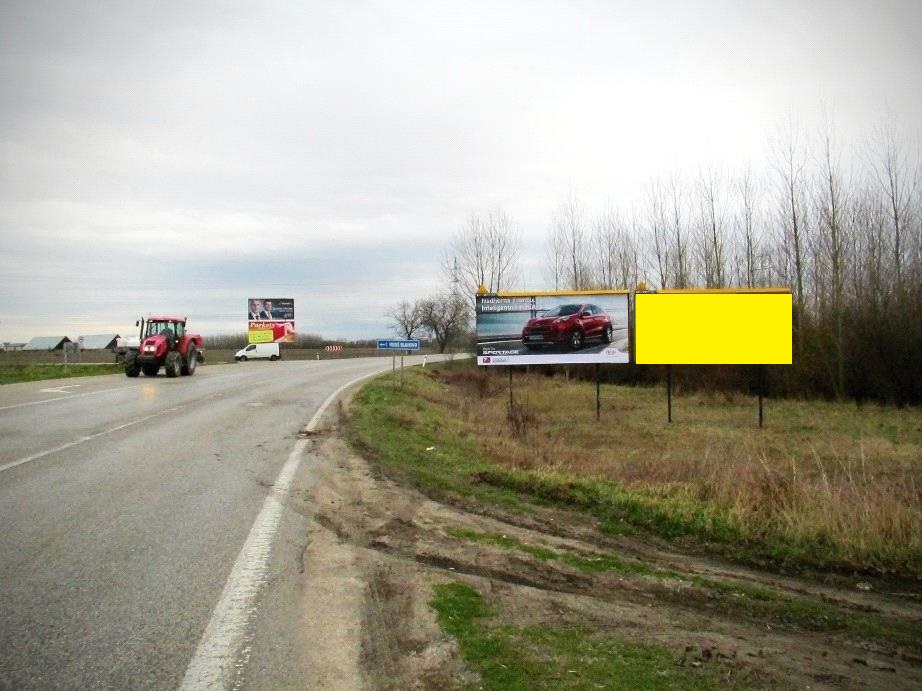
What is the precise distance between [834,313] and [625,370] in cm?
1038

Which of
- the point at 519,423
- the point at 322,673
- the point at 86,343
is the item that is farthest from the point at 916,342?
the point at 86,343

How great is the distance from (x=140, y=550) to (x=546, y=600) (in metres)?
3.53

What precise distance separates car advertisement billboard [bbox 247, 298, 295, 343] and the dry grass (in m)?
43.9

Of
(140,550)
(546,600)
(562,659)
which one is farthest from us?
(140,550)

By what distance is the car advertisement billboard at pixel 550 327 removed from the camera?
930 inches

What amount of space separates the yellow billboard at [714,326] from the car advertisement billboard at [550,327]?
6.04 ft

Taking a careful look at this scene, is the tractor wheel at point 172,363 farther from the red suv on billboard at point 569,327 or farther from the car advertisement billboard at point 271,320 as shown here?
the car advertisement billboard at point 271,320

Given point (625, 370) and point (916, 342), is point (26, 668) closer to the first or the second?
point (916, 342)

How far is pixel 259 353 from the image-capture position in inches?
2520

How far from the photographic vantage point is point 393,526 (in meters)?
7.07

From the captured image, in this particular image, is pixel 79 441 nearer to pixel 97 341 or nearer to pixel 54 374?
pixel 54 374

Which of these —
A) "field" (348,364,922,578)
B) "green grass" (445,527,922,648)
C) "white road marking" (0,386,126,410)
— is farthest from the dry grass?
"white road marking" (0,386,126,410)

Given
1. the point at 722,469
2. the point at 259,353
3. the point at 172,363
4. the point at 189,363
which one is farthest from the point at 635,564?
the point at 259,353

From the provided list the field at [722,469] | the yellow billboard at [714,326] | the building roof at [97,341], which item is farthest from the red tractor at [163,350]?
the building roof at [97,341]
